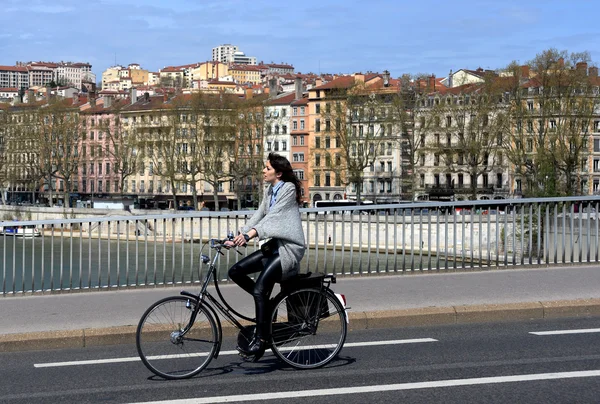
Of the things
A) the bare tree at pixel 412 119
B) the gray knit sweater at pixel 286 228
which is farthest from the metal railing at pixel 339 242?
the bare tree at pixel 412 119

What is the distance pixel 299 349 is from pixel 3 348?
283cm

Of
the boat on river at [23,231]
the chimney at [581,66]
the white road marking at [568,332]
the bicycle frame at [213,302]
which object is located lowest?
the white road marking at [568,332]

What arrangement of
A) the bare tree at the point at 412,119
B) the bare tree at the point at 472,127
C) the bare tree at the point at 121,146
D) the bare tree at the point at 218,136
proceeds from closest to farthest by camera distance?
the bare tree at the point at 472,127 < the bare tree at the point at 412,119 < the bare tree at the point at 218,136 < the bare tree at the point at 121,146

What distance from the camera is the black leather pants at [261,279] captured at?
759 centimetres

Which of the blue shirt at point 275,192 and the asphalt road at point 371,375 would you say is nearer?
the asphalt road at point 371,375

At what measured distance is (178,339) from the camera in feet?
24.3

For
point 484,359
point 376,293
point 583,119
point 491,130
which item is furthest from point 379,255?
point 491,130

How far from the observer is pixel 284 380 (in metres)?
7.24

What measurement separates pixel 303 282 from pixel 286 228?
16.9 inches

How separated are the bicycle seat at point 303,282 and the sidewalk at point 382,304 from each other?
67cm

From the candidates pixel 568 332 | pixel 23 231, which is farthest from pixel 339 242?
pixel 568 332

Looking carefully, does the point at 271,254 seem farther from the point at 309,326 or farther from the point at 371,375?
the point at 371,375

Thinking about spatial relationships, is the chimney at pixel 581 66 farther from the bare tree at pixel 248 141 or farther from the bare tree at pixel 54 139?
the bare tree at pixel 54 139

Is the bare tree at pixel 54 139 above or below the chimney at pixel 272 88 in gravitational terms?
below
